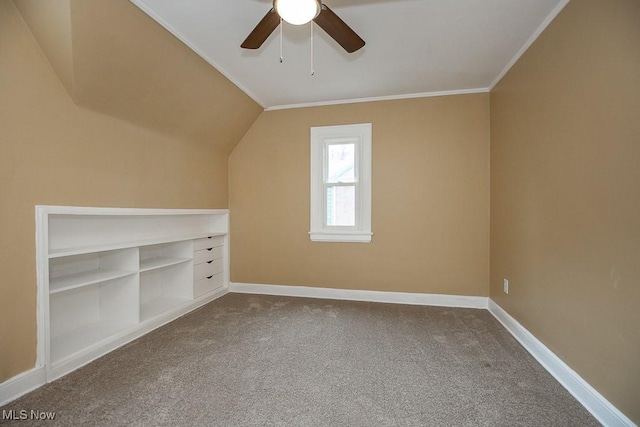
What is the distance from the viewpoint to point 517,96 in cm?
260

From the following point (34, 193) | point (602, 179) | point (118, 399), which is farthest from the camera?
point (34, 193)

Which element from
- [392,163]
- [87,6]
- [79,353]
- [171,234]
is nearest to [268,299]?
[171,234]

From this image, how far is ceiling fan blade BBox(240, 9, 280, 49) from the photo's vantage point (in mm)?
1608

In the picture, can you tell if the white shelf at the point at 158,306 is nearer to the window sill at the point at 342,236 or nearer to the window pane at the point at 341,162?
the window sill at the point at 342,236

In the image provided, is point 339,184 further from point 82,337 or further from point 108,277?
point 82,337

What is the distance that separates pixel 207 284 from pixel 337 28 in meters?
3.05

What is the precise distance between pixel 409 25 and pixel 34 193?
275cm

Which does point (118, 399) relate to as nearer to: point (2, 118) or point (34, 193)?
point (34, 193)

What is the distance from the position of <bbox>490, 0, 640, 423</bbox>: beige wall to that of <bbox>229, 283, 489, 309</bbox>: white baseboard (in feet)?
2.53

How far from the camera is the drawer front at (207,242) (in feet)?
11.1

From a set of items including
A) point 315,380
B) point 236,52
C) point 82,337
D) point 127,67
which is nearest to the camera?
point 315,380

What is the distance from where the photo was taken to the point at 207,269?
11.8 feet

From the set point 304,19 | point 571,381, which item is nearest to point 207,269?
point 304,19

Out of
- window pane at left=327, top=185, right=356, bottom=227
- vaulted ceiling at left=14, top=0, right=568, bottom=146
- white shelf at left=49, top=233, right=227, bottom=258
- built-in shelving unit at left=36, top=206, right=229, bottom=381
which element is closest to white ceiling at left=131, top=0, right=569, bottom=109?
vaulted ceiling at left=14, top=0, right=568, bottom=146
